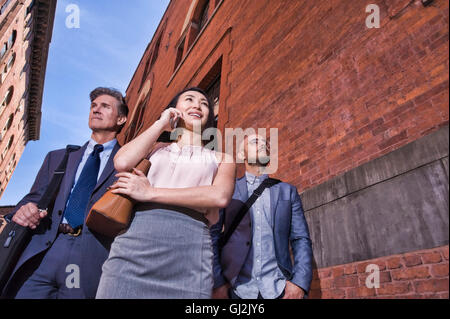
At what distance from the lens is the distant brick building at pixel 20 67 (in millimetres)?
16781

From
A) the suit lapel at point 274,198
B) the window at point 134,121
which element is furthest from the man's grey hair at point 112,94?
the window at point 134,121

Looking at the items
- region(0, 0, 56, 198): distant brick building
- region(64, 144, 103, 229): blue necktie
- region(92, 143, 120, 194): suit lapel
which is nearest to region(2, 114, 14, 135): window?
region(0, 0, 56, 198): distant brick building

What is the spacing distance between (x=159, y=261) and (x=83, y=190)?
36.6 inches

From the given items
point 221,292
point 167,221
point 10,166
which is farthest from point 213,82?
point 10,166

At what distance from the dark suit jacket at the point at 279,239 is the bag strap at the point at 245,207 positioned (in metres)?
0.03

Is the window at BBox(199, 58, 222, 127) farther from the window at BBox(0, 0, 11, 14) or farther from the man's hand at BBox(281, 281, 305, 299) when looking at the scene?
the window at BBox(0, 0, 11, 14)

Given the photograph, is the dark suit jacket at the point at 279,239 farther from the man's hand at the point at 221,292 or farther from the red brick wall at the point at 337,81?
the red brick wall at the point at 337,81

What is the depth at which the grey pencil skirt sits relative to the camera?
3.48ft

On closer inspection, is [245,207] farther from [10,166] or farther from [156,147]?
[10,166]

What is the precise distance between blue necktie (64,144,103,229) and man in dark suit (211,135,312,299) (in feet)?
2.90

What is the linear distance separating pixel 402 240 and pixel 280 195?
3.07 ft

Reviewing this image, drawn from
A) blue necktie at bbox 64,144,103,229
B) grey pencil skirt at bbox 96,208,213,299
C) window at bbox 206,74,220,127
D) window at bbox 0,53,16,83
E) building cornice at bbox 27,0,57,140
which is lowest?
grey pencil skirt at bbox 96,208,213,299

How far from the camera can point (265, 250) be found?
1945mm
